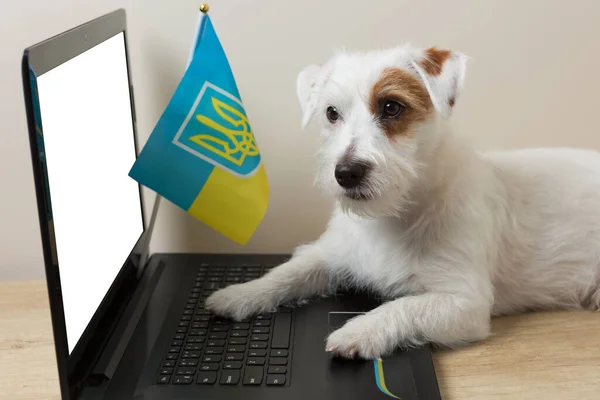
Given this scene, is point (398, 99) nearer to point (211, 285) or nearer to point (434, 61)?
point (434, 61)

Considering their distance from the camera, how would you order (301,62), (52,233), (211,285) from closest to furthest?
(52,233), (211,285), (301,62)

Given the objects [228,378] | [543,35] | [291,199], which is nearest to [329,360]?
[228,378]

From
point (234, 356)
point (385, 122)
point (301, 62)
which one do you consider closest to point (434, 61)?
point (385, 122)

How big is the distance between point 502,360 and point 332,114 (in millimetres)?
581

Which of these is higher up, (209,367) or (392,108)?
(392,108)

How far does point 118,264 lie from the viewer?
127 centimetres

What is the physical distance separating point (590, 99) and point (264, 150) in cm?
88

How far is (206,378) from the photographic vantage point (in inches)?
40.5

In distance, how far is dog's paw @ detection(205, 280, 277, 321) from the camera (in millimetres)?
1259

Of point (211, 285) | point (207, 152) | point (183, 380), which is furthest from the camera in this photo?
point (211, 285)

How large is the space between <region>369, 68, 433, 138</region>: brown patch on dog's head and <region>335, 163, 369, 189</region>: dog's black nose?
112 mm

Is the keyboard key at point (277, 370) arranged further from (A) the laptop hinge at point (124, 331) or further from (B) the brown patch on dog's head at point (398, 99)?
(B) the brown patch on dog's head at point (398, 99)

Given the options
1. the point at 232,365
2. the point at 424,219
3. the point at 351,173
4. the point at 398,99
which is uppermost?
the point at 398,99

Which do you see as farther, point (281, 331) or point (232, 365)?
point (281, 331)
